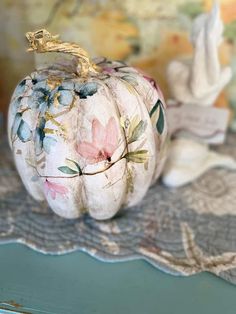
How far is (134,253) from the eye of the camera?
1.88ft

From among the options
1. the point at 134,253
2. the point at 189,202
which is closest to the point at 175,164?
the point at 189,202

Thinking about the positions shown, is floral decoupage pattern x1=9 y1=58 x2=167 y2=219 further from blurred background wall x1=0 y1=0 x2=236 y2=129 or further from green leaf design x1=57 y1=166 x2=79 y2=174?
blurred background wall x1=0 y1=0 x2=236 y2=129

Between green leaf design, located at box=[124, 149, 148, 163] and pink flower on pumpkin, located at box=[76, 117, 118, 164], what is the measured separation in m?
0.03

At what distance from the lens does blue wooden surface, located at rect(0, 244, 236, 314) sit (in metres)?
0.50

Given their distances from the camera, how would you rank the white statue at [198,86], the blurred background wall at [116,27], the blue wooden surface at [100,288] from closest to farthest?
1. the blue wooden surface at [100,288]
2. the white statue at [198,86]
3. the blurred background wall at [116,27]

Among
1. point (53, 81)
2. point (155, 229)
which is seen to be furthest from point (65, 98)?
point (155, 229)

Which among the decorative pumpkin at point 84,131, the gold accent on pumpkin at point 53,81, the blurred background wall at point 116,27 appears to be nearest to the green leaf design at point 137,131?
the decorative pumpkin at point 84,131

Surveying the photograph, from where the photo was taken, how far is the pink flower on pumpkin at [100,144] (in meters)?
0.52

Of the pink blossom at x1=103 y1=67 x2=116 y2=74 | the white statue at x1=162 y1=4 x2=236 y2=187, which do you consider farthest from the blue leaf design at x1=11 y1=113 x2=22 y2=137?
the white statue at x1=162 y1=4 x2=236 y2=187

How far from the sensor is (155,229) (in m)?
0.61

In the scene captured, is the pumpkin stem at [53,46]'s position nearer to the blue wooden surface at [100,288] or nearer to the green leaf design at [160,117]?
the green leaf design at [160,117]

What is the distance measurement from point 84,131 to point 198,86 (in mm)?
238

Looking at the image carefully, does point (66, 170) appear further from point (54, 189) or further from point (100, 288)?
point (100, 288)

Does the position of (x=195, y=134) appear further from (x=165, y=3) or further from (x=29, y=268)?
(x=29, y=268)
